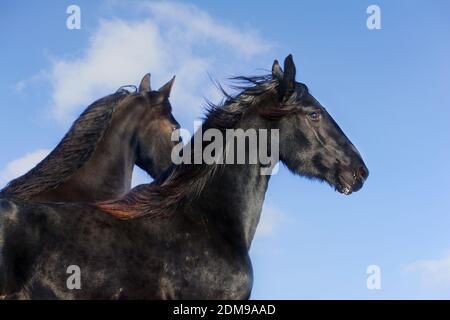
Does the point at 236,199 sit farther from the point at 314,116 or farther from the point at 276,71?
the point at 276,71

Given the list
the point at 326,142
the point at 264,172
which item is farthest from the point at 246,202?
the point at 326,142

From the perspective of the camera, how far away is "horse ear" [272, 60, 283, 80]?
7721 mm

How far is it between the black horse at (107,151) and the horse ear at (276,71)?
2.78 metres

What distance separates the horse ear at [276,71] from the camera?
7.72 metres

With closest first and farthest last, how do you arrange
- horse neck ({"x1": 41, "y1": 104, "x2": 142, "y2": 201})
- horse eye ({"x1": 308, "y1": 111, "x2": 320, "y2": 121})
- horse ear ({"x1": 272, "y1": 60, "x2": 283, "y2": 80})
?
horse eye ({"x1": 308, "y1": 111, "x2": 320, "y2": 121}) → horse ear ({"x1": 272, "y1": 60, "x2": 283, "y2": 80}) → horse neck ({"x1": 41, "y1": 104, "x2": 142, "y2": 201})

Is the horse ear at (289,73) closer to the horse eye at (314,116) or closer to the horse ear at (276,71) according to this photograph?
the horse ear at (276,71)

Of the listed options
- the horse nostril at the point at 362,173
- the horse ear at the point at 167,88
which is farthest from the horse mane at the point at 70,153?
the horse nostril at the point at 362,173

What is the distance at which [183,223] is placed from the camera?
670 cm

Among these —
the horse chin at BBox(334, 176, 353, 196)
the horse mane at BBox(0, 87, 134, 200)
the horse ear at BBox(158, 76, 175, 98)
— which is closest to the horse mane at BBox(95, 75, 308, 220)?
the horse chin at BBox(334, 176, 353, 196)

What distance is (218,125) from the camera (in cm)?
729

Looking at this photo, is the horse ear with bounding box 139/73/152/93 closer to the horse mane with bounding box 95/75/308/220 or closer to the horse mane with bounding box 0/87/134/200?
the horse mane with bounding box 0/87/134/200

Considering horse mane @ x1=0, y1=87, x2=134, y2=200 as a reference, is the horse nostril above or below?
below

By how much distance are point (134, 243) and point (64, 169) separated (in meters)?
2.96

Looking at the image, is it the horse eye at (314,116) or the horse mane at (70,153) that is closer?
the horse eye at (314,116)
